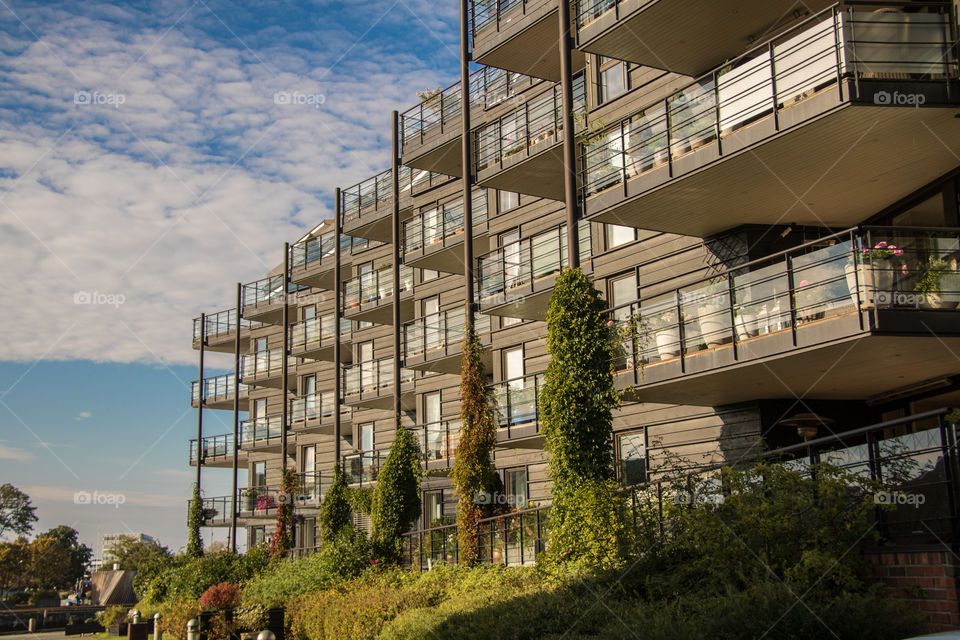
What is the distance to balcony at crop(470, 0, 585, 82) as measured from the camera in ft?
76.4

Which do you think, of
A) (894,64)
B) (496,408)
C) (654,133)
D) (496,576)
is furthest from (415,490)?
(894,64)

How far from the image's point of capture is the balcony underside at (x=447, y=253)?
102 ft

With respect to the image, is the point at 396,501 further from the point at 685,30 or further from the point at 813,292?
the point at 685,30

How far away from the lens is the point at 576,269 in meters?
→ 16.6

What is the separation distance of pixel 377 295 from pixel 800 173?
2293cm

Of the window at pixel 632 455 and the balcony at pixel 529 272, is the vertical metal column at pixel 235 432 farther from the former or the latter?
the window at pixel 632 455

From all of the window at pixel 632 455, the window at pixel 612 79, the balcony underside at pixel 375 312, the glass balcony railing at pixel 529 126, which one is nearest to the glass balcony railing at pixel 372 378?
the balcony underside at pixel 375 312

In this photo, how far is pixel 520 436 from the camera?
23.4 metres

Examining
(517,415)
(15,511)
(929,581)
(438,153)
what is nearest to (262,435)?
(438,153)

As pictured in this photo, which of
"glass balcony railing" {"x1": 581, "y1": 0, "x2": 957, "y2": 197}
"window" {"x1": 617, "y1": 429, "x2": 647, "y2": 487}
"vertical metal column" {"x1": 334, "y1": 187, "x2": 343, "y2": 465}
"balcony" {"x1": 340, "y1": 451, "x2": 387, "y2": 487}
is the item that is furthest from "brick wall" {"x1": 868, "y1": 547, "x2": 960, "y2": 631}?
"balcony" {"x1": 340, "y1": 451, "x2": 387, "y2": 487}

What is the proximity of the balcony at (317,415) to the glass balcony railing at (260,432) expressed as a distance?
3.20 m

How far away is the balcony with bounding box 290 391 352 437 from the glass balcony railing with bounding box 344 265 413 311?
5.65 m

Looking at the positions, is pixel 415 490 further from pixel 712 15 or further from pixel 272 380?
pixel 272 380

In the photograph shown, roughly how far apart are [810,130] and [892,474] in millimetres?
6535
